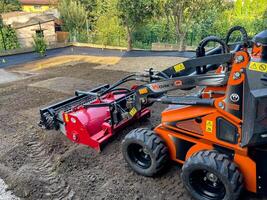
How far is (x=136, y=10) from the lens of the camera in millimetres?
14984

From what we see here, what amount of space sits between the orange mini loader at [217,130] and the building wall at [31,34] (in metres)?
18.3

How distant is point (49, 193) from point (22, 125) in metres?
2.65

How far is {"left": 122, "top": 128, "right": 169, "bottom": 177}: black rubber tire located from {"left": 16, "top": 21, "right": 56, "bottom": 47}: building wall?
18.0 m

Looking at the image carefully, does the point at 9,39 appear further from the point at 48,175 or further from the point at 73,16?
the point at 48,175

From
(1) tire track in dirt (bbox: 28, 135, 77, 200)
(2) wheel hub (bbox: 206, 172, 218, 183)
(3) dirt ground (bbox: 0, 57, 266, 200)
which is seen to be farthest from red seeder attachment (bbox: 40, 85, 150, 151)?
(2) wheel hub (bbox: 206, 172, 218, 183)

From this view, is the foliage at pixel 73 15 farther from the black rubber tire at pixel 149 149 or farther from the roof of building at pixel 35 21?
the black rubber tire at pixel 149 149

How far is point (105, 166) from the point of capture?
14.2ft

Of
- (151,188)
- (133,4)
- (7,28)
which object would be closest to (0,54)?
(7,28)

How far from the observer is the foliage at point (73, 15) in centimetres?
2316

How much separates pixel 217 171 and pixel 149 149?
955mm

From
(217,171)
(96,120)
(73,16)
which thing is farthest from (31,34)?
(217,171)

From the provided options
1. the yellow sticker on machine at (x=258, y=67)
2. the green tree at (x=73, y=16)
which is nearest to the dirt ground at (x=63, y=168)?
the yellow sticker on machine at (x=258, y=67)

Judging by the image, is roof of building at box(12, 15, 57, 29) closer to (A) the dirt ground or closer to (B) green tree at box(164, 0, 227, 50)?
(B) green tree at box(164, 0, 227, 50)

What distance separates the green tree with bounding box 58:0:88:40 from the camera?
23.2 metres
